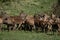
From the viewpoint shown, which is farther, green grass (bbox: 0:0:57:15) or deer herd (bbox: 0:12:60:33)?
green grass (bbox: 0:0:57:15)

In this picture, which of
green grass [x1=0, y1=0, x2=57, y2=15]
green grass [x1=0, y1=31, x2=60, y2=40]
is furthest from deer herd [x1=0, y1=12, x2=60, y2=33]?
green grass [x1=0, y1=0, x2=57, y2=15]

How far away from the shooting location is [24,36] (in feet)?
43.9

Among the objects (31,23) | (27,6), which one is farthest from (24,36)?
(27,6)

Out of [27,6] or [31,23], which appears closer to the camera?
[31,23]

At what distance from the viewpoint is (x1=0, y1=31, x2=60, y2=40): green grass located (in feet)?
42.7

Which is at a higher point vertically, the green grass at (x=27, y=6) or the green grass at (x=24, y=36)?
the green grass at (x=27, y=6)

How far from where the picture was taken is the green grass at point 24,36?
1300 centimetres

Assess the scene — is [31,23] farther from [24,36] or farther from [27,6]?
[27,6]

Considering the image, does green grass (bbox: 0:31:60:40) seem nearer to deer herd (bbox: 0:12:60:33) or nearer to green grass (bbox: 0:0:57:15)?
deer herd (bbox: 0:12:60:33)

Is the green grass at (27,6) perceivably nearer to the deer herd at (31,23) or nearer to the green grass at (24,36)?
the deer herd at (31,23)

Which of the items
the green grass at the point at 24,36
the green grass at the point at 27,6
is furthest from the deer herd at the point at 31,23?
the green grass at the point at 27,6

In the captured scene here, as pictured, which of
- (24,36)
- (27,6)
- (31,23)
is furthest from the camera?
→ (27,6)

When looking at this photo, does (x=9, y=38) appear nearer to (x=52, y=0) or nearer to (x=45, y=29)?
(x=45, y=29)

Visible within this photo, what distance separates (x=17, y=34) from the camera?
1367 centimetres
